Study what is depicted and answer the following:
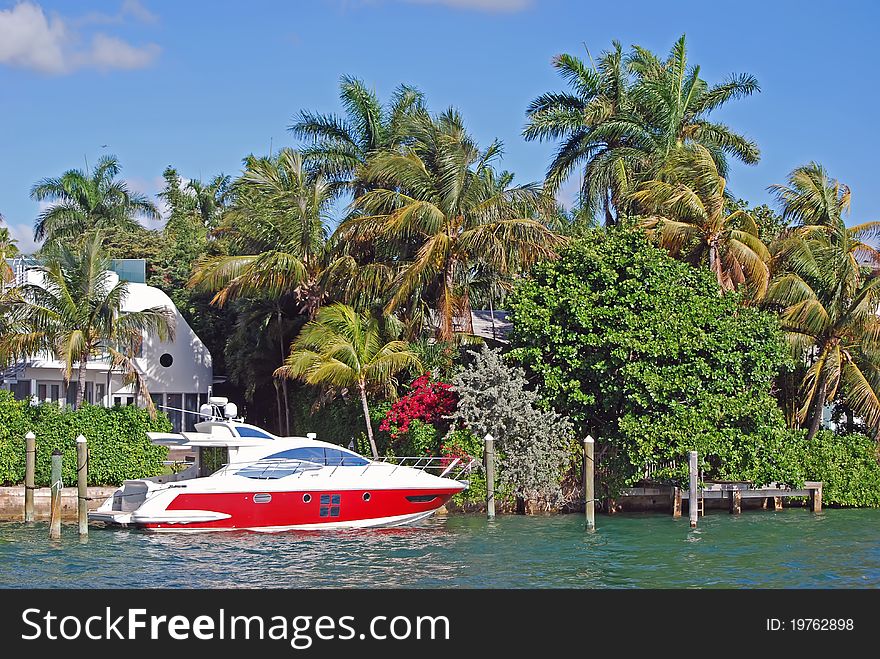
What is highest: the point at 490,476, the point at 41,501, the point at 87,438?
the point at 87,438

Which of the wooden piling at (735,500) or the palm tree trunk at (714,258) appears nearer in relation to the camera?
the wooden piling at (735,500)

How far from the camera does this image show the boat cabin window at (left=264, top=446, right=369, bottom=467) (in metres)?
29.0

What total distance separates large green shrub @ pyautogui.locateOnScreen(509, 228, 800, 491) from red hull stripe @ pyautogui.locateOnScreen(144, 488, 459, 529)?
517 centimetres

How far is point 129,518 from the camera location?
91.0 ft

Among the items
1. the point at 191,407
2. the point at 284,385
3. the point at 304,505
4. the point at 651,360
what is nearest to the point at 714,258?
the point at 651,360

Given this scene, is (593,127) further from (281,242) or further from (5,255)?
(5,255)

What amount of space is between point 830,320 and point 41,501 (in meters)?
24.2

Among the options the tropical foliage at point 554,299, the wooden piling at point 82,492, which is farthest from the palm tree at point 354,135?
the wooden piling at point 82,492

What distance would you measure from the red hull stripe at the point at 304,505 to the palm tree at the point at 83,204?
121ft

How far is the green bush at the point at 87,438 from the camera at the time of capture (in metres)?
31.8

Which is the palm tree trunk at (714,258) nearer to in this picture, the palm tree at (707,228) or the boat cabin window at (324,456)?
the palm tree at (707,228)

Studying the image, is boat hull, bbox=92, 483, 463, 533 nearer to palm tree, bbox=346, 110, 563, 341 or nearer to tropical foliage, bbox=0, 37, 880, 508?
tropical foliage, bbox=0, 37, 880, 508

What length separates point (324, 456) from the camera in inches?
1148
